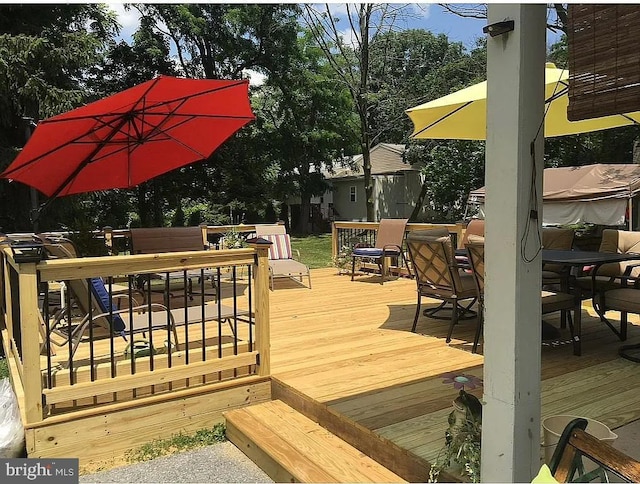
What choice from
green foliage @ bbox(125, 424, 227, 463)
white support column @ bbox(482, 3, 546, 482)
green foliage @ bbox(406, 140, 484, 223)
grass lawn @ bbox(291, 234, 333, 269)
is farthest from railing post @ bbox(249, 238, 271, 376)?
green foliage @ bbox(406, 140, 484, 223)

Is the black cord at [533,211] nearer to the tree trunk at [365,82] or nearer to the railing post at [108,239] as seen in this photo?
the railing post at [108,239]

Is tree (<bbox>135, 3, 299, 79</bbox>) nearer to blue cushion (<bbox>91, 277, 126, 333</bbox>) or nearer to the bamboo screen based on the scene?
blue cushion (<bbox>91, 277, 126, 333</bbox>)

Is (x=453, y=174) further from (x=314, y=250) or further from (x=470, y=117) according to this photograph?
(x=470, y=117)

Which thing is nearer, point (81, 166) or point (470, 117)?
point (470, 117)

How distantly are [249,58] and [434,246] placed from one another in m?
18.5

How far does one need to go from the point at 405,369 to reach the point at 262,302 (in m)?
1.18

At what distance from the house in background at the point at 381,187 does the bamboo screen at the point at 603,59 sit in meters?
23.0

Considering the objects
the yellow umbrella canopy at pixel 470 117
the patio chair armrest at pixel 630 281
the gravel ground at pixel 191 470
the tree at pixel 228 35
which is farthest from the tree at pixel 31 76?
the patio chair armrest at pixel 630 281

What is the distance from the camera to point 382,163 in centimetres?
2712

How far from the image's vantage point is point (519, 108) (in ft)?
6.17

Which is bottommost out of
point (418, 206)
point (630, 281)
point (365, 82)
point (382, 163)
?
point (630, 281)

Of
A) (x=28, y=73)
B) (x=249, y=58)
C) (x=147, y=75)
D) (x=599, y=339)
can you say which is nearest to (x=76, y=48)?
(x=28, y=73)

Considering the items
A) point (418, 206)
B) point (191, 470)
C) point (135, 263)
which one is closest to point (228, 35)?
point (418, 206)

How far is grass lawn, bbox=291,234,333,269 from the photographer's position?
12.8m
